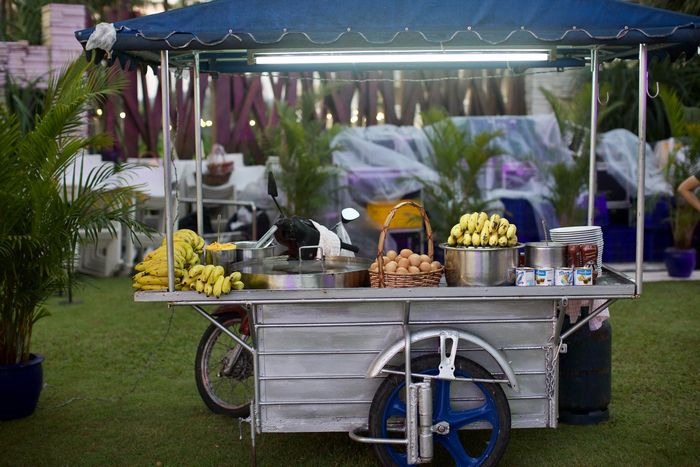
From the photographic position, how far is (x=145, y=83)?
1374 centimetres

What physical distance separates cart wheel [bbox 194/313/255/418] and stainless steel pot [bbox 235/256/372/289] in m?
0.77

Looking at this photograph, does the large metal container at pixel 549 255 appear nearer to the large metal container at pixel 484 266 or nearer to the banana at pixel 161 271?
the large metal container at pixel 484 266

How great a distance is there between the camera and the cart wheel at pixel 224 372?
5.50 m

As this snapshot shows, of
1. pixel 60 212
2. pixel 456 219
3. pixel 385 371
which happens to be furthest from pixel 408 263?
pixel 456 219

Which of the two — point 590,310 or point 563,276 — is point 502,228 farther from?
point 590,310

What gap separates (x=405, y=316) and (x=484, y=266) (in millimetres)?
492

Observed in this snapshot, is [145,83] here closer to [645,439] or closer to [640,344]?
[640,344]

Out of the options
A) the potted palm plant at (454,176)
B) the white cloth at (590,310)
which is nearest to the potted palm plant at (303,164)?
the potted palm plant at (454,176)

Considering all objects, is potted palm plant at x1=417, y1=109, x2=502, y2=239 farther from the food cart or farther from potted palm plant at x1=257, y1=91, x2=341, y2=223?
the food cart

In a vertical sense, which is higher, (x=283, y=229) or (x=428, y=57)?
(x=428, y=57)

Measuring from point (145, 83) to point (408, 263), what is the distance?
10251mm

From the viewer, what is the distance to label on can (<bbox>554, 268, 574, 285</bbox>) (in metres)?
4.41

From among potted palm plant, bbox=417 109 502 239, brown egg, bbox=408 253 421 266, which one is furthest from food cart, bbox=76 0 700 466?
potted palm plant, bbox=417 109 502 239

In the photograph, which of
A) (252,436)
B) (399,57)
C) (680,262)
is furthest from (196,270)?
(680,262)
